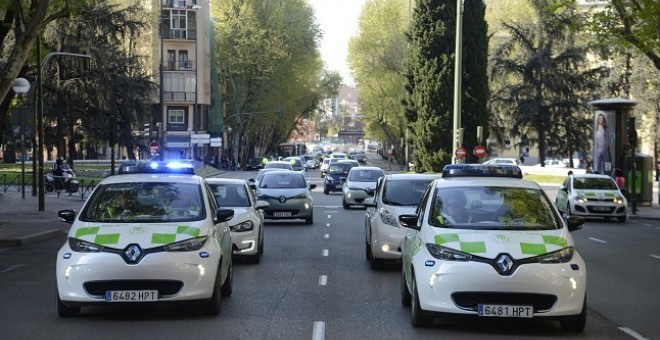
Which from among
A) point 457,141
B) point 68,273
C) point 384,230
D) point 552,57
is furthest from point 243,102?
point 68,273

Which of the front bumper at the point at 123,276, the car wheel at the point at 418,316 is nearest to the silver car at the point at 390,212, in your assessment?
the car wheel at the point at 418,316

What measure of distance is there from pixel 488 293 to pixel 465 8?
4924cm

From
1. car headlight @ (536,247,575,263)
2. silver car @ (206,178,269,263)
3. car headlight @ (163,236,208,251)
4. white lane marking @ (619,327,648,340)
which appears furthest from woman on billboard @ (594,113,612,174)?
car headlight @ (163,236,208,251)

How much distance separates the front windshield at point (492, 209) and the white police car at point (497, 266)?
0.03 ft

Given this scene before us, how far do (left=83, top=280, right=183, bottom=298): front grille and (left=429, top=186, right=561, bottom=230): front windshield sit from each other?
2788 mm

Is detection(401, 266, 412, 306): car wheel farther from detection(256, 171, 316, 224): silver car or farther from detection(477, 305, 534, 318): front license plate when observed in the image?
detection(256, 171, 316, 224): silver car

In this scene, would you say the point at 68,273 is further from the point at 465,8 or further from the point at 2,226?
the point at 465,8

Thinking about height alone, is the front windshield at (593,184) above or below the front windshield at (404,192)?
below

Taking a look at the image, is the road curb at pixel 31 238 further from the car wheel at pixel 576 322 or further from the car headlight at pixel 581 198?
the car headlight at pixel 581 198

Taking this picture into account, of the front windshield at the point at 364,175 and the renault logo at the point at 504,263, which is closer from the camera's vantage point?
the renault logo at the point at 504,263

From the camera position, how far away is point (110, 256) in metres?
10.2

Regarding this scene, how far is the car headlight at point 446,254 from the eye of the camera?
31.3 ft

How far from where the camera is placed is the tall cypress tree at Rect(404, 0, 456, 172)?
5759 cm

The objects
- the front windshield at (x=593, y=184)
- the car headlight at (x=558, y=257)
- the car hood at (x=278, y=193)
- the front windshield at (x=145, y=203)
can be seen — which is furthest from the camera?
the front windshield at (x=593, y=184)
